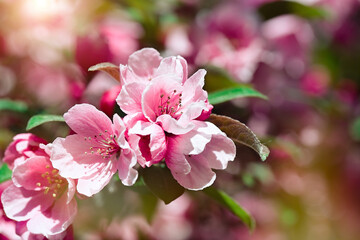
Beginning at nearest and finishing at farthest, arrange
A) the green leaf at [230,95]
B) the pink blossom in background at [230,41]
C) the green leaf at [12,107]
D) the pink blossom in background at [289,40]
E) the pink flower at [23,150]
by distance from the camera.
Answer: the pink flower at [23,150] < the green leaf at [230,95] < the green leaf at [12,107] < the pink blossom in background at [230,41] < the pink blossom in background at [289,40]

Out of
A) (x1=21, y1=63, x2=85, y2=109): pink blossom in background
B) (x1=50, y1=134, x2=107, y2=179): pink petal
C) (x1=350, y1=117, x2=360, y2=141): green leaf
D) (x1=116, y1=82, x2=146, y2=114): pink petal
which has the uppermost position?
(x1=116, y1=82, x2=146, y2=114): pink petal

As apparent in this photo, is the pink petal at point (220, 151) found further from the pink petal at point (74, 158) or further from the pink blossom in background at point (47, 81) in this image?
the pink blossom in background at point (47, 81)

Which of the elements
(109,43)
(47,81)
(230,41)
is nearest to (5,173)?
(109,43)

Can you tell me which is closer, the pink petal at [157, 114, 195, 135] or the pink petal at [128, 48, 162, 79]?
the pink petal at [157, 114, 195, 135]

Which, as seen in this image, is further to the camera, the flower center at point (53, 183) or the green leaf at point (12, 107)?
the green leaf at point (12, 107)

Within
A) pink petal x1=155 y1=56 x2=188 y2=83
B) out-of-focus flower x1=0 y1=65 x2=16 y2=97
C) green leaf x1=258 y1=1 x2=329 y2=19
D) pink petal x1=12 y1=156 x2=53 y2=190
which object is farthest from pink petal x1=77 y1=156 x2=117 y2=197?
A: green leaf x1=258 y1=1 x2=329 y2=19

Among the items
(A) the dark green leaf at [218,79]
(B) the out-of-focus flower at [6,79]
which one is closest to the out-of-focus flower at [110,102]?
(A) the dark green leaf at [218,79]

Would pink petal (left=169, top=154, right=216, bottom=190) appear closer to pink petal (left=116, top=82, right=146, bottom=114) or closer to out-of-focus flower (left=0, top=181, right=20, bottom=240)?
pink petal (left=116, top=82, right=146, bottom=114)
